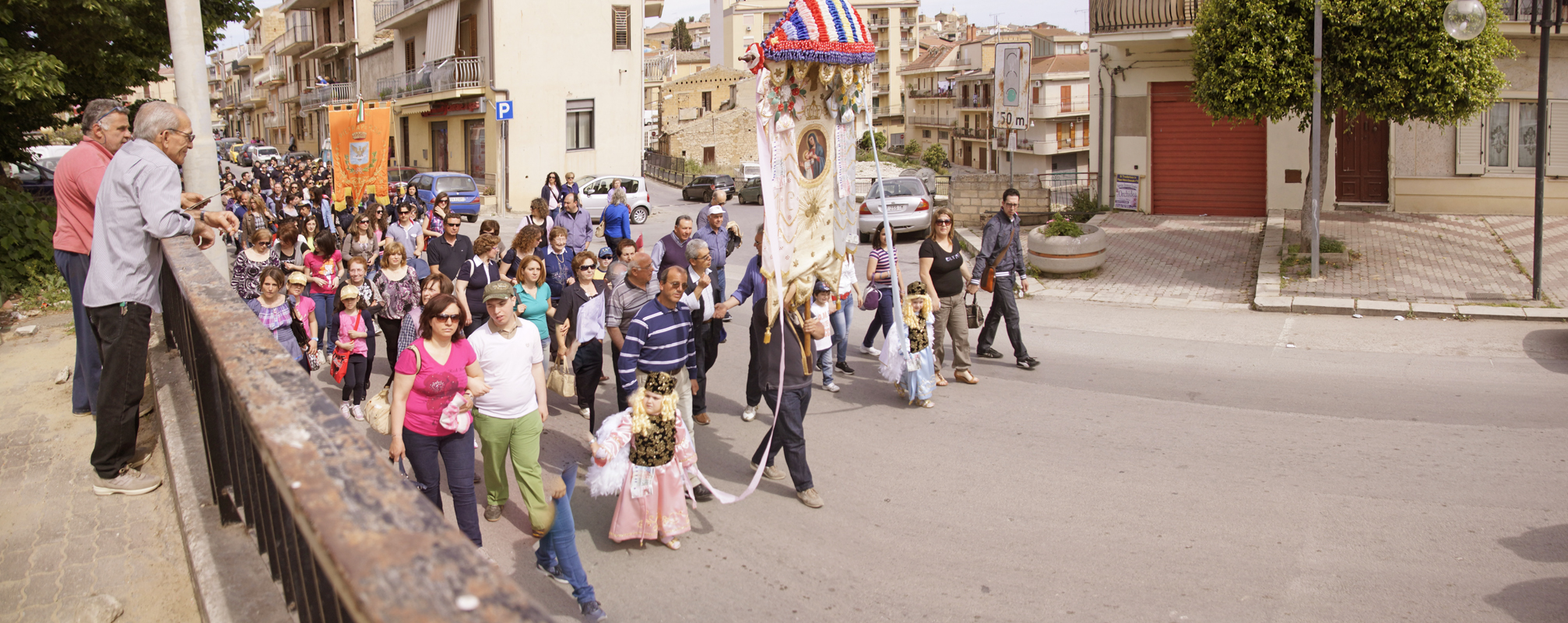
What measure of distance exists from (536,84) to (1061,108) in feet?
134

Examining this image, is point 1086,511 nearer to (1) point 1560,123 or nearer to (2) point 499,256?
(2) point 499,256

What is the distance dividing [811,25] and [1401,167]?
55.4 ft

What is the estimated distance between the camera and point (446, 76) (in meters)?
35.8

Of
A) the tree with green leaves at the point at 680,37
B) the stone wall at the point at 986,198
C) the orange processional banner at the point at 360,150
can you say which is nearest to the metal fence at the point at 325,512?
the orange processional banner at the point at 360,150

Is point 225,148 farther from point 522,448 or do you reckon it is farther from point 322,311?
point 522,448

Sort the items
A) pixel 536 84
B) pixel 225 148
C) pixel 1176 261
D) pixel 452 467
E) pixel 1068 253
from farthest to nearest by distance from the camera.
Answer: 1. pixel 225 148
2. pixel 536 84
3. pixel 1176 261
4. pixel 1068 253
5. pixel 452 467

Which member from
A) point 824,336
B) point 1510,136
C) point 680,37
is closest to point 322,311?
point 824,336

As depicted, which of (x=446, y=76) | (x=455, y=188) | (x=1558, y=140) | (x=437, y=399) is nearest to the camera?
(x=437, y=399)

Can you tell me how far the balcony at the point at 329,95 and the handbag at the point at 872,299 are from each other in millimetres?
46838

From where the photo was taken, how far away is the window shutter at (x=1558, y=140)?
18.5 metres

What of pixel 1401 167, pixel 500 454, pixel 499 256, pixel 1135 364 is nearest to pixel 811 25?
pixel 500 454

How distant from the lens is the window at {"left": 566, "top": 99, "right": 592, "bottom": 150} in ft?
118

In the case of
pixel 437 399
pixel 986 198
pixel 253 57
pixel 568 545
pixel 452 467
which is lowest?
pixel 568 545

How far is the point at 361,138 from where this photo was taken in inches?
621
